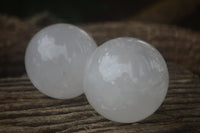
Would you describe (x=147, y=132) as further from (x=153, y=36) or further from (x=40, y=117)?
(x=153, y=36)

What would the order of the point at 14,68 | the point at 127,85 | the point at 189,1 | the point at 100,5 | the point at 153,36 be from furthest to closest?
the point at 100,5 → the point at 189,1 → the point at 153,36 → the point at 14,68 → the point at 127,85

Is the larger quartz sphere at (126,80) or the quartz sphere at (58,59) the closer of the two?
the larger quartz sphere at (126,80)

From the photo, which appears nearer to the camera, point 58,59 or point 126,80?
point 126,80

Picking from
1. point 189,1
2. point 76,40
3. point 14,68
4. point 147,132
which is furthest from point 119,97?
point 189,1

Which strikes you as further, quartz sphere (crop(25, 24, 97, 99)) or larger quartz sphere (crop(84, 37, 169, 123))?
quartz sphere (crop(25, 24, 97, 99))
